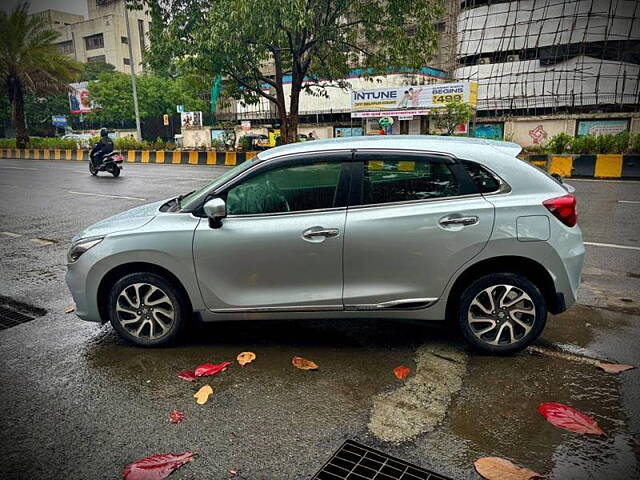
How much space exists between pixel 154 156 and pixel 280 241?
995 inches

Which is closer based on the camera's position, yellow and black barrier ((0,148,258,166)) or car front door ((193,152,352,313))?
car front door ((193,152,352,313))

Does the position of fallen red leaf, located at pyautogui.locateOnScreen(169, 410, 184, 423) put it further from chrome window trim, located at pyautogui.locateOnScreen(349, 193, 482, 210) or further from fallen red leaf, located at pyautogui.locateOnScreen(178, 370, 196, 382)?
chrome window trim, located at pyautogui.locateOnScreen(349, 193, 482, 210)

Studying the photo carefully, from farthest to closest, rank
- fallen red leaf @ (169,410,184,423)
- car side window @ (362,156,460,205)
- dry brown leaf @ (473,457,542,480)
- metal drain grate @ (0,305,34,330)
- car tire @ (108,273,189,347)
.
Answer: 1. metal drain grate @ (0,305,34,330)
2. car tire @ (108,273,189,347)
3. car side window @ (362,156,460,205)
4. fallen red leaf @ (169,410,184,423)
5. dry brown leaf @ (473,457,542,480)

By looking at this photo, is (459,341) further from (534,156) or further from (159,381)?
(534,156)

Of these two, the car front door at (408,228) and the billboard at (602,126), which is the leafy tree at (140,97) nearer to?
the billboard at (602,126)

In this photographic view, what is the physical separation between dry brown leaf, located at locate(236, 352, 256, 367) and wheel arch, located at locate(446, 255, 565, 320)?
5.00ft

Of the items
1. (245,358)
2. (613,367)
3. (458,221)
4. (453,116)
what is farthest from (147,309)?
(453,116)

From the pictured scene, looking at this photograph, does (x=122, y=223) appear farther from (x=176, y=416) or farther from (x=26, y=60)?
(x=26, y=60)

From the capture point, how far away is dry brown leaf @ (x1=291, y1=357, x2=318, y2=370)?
11.6ft

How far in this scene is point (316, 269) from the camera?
360cm

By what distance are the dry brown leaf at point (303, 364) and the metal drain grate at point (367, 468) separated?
0.94 m

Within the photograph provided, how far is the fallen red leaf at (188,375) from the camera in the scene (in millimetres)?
3427

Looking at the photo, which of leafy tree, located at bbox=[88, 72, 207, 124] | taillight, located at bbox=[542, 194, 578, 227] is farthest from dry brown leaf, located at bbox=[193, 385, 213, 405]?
leafy tree, located at bbox=[88, 72, 207, 124]

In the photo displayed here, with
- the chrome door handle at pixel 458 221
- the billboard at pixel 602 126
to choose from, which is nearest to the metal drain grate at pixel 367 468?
the chrome door handle at pixel 458 221
